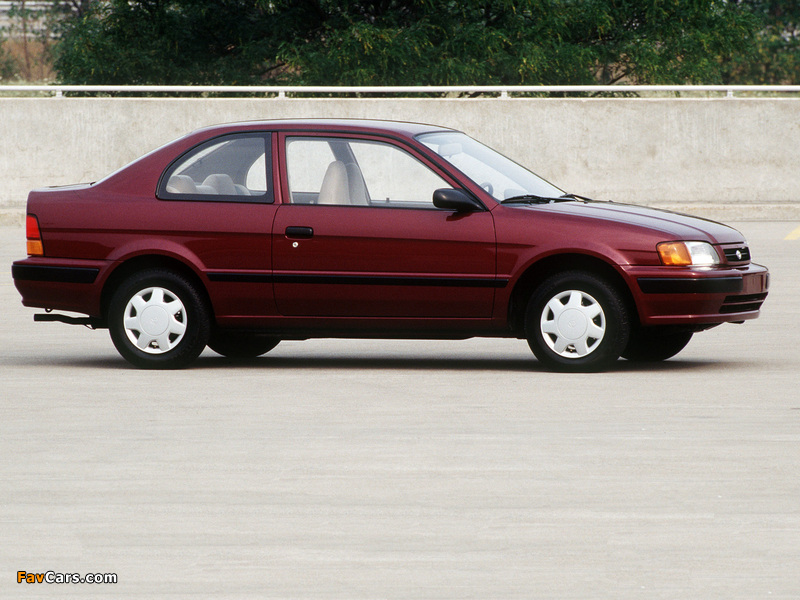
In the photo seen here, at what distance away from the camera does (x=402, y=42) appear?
34312 millimetres

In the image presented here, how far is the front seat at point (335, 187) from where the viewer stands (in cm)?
973

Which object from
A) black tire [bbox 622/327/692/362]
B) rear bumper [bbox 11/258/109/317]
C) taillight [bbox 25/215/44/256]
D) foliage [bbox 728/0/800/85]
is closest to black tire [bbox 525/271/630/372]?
black tire [bbox 622/327/692/362]

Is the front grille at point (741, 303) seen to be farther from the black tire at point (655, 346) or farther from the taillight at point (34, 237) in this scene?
the taillight at point (34, 237)

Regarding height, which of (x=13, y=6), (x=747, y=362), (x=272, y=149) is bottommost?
(x=747, y=362)

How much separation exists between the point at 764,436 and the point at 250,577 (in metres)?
3.25

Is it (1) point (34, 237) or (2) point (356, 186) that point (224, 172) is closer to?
(2) point (356, 186)

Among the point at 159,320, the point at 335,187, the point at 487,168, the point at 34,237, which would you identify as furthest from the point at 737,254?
the point at 34,237

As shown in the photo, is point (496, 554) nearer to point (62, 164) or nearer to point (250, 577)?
point (250, 577)

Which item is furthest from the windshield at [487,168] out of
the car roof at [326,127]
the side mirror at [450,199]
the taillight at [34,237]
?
the taillight at [34,237]

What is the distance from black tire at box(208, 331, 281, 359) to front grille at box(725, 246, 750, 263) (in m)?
2.95

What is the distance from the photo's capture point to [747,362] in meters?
10.1

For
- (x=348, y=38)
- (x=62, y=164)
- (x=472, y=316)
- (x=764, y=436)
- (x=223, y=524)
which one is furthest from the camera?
(x=348, y=38)

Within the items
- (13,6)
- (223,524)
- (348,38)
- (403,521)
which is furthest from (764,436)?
(13,6)

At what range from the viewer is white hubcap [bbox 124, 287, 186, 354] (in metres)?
9.77
